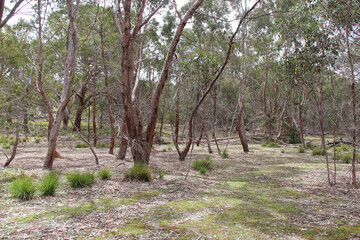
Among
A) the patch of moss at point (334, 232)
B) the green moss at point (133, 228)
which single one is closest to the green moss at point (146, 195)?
the green moss at point (133, 228)

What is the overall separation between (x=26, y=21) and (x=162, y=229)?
33.7 ft

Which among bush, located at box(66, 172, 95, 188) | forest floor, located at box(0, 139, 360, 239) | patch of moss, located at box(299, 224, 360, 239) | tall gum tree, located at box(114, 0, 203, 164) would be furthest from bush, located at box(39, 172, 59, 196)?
patch of moss, located at box(299, 224, 360, 239)

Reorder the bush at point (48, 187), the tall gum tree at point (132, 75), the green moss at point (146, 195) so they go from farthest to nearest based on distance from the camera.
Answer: the tall gum tree at point (132, 75) < the green moss at point (146, 195) < the bush at point (48, 187)

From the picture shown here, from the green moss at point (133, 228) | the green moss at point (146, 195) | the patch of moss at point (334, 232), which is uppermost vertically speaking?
the green moss at point (146, 195)

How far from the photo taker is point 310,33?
6.28m

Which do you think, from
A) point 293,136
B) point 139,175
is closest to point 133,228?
point 139,175

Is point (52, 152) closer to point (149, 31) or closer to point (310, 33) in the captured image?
point (310, 33)

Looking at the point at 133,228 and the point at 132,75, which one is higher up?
the point at 132,75

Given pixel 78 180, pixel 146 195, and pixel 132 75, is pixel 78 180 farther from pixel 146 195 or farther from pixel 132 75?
pixel 132 75

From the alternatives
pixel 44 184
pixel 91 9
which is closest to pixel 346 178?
pixel 44 184

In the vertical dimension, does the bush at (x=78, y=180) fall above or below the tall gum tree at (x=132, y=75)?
below

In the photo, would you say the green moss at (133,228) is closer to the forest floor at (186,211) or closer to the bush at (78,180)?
the forest floor at (186,211)

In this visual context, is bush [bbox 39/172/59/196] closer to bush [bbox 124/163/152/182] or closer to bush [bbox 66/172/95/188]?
bush [bbox 66/172/95/188]

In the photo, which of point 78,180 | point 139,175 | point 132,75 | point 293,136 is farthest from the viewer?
point 293,136
